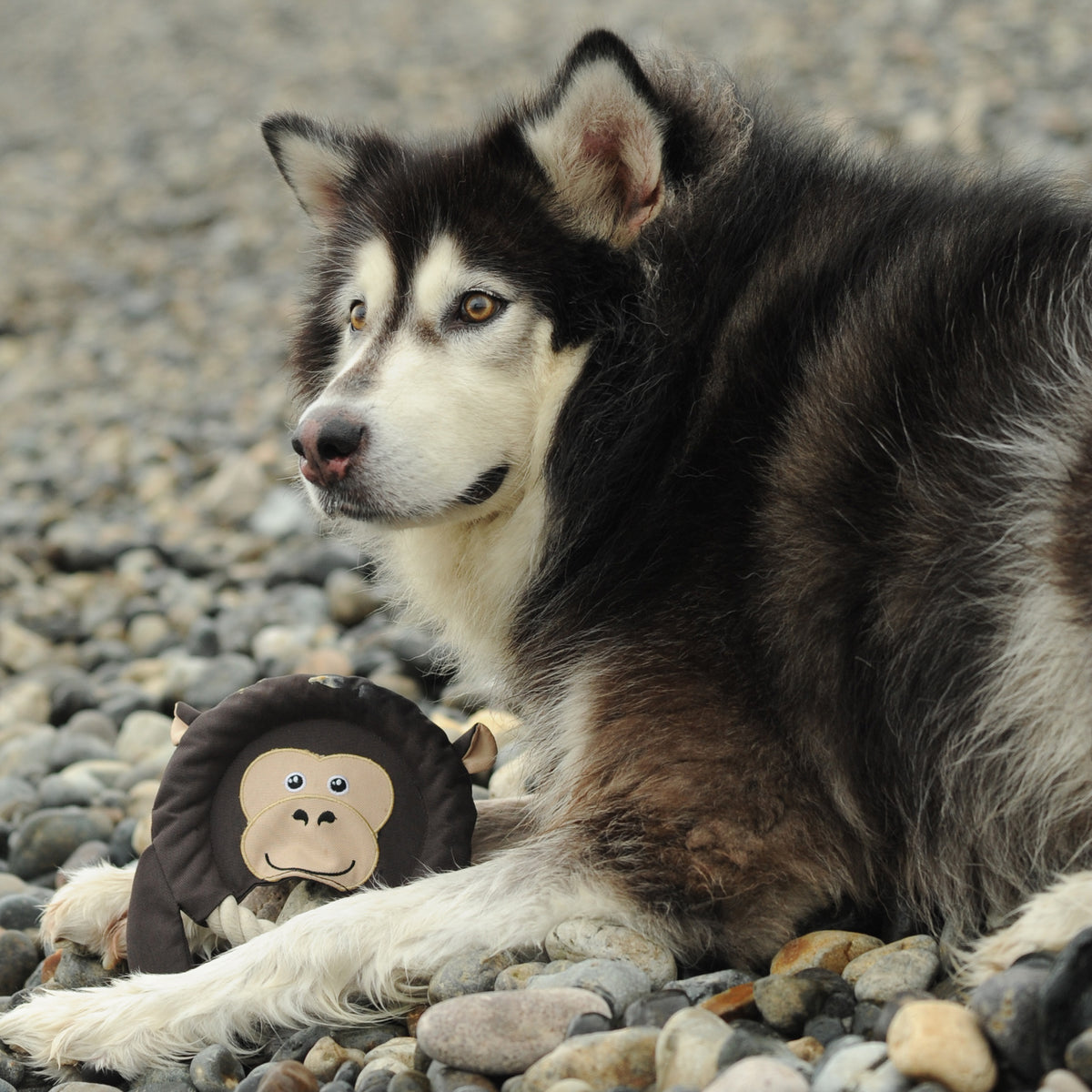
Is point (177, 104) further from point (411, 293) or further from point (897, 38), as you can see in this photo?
point (411, 293)

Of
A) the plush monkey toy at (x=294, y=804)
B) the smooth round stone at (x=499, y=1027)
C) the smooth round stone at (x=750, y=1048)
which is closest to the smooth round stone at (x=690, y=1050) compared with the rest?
the smooth round stone at (x=750, y=1048)

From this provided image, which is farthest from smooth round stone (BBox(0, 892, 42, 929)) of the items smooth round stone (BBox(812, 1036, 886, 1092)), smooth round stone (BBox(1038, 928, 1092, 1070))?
smooth round stone (BBox(1038, 928, 1092, 1070))

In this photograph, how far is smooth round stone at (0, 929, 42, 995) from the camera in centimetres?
292

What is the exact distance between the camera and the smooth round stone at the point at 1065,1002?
5.73ft

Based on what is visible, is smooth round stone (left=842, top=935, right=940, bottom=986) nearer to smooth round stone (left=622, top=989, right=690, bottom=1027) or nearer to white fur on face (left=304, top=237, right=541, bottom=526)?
smooth round stone (left=622, top=989, right=690, bottom=1027)

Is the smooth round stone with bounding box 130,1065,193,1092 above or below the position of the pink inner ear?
below

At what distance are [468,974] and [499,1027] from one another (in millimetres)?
307

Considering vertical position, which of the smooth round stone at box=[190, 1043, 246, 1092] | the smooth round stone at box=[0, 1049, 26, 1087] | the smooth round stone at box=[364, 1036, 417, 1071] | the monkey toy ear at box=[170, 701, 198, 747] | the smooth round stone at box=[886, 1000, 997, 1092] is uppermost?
the monkey toy ear at box=[170, 701, 198, 747]

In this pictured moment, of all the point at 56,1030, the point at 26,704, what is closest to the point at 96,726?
the point at 26,704

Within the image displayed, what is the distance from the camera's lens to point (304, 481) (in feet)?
9.84

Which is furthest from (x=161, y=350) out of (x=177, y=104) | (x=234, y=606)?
(x=177, y=104)

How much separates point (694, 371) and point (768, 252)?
0.31m

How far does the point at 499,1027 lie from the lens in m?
2.14

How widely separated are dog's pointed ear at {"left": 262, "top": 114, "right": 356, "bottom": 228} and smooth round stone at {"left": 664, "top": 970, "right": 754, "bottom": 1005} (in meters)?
2.23
